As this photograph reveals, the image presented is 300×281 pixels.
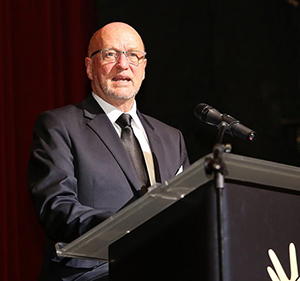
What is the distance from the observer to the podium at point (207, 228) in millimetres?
1503

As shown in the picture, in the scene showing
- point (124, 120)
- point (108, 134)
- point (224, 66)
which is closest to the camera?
point (108, 134)

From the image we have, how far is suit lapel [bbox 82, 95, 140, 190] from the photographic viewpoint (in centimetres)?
242

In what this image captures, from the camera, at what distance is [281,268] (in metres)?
1.61

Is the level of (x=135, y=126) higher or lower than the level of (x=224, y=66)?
lower

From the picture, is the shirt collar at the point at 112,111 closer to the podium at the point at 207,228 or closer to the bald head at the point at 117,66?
the bald head at the point at 117,66

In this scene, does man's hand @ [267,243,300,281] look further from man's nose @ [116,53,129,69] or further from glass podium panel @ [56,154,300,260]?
man's nose @ [116,53,129,69]

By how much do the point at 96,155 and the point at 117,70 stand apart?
49 centimetres

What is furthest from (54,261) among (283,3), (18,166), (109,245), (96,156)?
(283,3)

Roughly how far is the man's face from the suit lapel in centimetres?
9

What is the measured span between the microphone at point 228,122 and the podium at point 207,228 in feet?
0.95

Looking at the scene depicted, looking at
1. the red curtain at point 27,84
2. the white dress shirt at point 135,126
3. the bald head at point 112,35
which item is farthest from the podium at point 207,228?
the red curtain at point 27,84

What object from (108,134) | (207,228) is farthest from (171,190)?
(108,134)

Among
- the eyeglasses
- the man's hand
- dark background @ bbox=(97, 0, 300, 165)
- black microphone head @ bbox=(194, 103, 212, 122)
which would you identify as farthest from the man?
dark background @ bbox=(97, 0, 300, 165)

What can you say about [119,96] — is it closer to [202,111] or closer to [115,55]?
[115,55]
